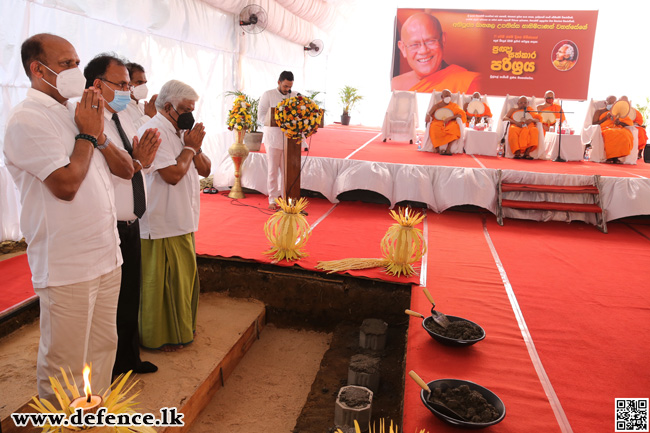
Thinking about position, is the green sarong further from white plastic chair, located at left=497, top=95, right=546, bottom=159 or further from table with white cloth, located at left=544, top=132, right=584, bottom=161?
table with white cloth, located at left=544, top=132, right=584, bottom=161

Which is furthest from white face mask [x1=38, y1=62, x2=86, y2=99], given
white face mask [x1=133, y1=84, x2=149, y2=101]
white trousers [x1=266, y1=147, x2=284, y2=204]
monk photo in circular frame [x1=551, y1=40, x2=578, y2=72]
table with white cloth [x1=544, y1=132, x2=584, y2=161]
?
monk photo in circular frame [x1=551, y1=40, x2=578, y2=72]

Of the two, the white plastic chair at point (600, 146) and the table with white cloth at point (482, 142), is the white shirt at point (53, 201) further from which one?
the white plastic chair at point (600, 146)

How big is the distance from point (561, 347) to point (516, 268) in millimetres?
1291

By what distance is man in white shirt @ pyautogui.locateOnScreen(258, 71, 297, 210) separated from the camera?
491cm

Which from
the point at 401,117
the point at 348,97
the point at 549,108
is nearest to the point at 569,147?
the point at 549,108

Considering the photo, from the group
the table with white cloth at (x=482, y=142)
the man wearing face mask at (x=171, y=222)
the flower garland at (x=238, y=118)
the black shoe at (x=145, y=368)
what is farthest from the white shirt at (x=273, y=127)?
the table with white cloth at (x=482, y=142)

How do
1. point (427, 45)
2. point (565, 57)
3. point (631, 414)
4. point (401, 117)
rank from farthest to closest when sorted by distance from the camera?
1. point (427, 45)
2. point (565, 57)
3. point (401, 117)
4. point (631, 414)

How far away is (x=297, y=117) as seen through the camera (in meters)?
4.14

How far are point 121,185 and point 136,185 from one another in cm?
9

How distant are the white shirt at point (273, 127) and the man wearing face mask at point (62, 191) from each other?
3.20m

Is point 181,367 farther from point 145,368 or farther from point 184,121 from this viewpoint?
point 184,121

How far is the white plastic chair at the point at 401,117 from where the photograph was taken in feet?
27.9

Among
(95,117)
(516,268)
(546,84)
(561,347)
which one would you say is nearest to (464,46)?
(546,84)

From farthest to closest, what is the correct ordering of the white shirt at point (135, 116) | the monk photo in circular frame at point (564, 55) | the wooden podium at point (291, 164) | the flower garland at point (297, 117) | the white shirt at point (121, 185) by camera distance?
the monk photo in circular frame at point (564, 55) < the wooden podium at point (291, 164) < the flower garland at point (297, 117) < the white shirt at point (135, 116) < the white shirt at point (121, 185)
